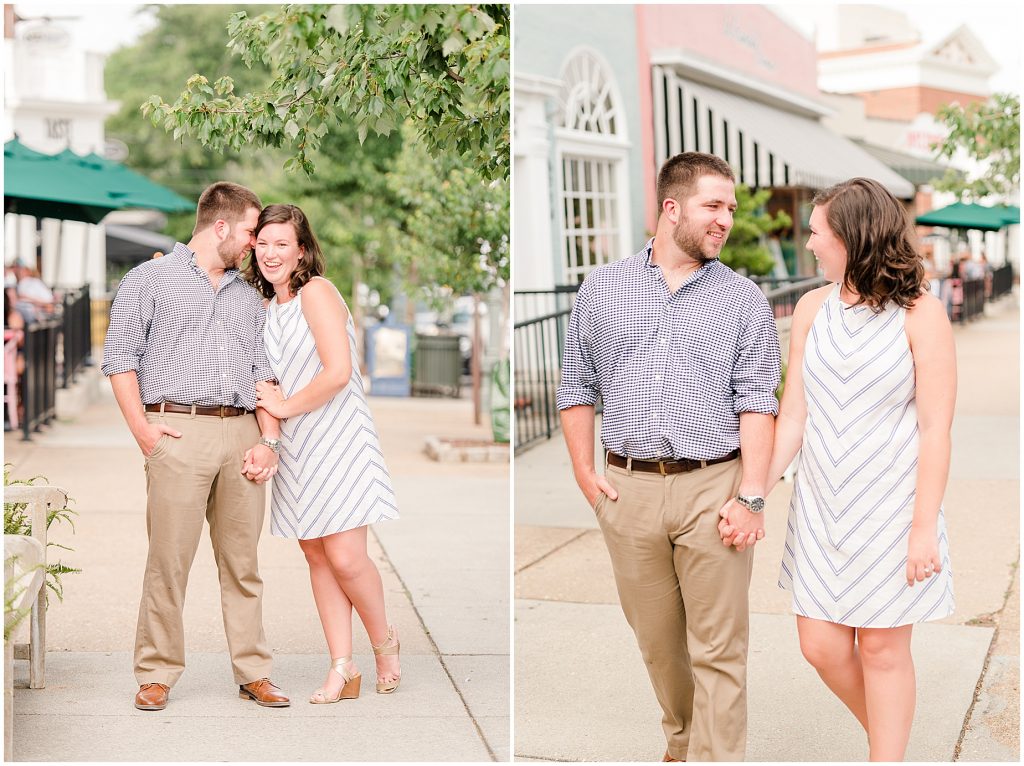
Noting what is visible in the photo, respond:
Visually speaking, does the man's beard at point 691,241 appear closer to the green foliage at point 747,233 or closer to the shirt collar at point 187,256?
the shirt collar at point 187,256

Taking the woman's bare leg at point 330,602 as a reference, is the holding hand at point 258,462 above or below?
above

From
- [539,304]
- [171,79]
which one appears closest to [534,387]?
[539,304]

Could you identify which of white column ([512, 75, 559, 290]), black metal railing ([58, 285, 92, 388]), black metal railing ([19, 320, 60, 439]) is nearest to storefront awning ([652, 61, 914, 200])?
white column ([512, 75, 559, 290])

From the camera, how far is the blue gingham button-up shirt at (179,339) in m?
4.62

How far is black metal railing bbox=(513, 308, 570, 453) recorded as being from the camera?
1077 centimetres

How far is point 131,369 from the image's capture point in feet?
15.2

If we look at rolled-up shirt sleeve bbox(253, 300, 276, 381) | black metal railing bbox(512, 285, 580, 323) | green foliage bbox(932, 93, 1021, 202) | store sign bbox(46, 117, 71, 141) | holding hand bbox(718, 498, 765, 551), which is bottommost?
holding hand bbox(718, 498, 765, 551)

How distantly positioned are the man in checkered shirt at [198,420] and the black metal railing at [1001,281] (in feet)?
98.3

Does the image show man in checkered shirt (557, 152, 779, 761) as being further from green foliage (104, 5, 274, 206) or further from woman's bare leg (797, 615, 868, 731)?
green foliage (104, 5, 274, 206)

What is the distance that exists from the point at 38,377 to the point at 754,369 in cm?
1049

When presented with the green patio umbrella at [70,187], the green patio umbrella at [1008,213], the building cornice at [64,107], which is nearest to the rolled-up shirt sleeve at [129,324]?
the green patio umbrella at [70,187]

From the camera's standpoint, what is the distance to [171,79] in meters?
38.1

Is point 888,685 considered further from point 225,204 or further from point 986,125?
point 986,125

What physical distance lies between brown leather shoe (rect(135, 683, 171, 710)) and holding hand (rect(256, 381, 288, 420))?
1.05 m
